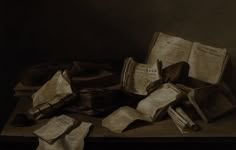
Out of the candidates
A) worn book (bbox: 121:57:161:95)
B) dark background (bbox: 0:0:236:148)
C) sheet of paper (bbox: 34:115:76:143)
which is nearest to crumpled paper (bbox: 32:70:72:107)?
sheet of paper (bbox: 34:115:76:143)

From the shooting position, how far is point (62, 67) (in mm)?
1905

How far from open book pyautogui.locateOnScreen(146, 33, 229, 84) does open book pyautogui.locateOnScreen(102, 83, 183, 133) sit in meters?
0.22

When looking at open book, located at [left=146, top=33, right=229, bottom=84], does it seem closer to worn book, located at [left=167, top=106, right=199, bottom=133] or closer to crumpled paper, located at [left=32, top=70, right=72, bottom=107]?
worn book, located at [left=167, top=106, right=199, bottom=133]

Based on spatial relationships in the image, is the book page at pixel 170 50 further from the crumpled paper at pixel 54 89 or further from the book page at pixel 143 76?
the crumpled paper at pixel 54 89

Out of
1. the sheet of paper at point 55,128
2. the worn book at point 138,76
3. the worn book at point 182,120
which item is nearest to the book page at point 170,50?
the worn book at point 138,76

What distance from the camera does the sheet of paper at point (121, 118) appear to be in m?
1.57

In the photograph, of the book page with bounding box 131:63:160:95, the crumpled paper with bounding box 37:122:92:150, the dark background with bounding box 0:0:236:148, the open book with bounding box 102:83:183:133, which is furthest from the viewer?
the dark background with bounding box 0:0:236:148

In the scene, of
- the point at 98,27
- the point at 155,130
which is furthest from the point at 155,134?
the point at 98,27

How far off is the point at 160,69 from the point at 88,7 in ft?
1.70

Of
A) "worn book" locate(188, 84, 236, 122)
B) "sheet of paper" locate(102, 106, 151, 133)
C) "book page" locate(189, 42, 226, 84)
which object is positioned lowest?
"sheet of paper" locate(102, 106, 151, 133)

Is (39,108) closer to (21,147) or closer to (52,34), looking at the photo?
(21,147)

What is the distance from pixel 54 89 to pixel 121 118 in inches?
12.0

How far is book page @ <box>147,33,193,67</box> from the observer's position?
73.8 inches

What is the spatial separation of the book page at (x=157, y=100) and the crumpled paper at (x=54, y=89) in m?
0.28
